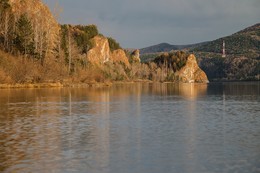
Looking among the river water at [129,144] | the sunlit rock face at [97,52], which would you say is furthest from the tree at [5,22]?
the river water at [129,144]

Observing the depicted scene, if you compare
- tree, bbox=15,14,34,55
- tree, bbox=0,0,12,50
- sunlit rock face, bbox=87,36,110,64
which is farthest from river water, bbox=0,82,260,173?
sunlit rock face, bbox=87,36,110,64

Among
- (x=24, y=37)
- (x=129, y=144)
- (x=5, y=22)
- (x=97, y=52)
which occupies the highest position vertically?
(x=5, y=22)

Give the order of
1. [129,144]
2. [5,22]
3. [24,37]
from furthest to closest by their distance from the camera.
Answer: [5,22], [24,37], [129,144]

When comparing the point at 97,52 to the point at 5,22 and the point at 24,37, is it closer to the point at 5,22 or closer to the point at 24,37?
the point at 24,37

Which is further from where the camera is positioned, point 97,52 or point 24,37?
point 97,52

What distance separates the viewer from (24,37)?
340ft

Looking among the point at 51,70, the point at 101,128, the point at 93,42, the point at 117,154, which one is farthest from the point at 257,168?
the point at 93,42

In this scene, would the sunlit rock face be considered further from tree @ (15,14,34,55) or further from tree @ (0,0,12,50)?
tree @ (15,14,34,55)

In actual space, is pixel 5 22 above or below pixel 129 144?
above

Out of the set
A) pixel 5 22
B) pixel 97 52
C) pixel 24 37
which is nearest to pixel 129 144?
pixel 24 37

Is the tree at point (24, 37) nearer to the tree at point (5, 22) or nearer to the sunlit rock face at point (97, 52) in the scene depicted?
the tree at point (5, 22)

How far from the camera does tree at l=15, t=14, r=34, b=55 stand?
103m

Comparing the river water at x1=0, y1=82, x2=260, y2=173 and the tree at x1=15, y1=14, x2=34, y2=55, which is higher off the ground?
the tree at x1=15, y1=14, x2=34, y2=55

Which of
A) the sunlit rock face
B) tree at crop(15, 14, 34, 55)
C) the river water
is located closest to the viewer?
the river water
